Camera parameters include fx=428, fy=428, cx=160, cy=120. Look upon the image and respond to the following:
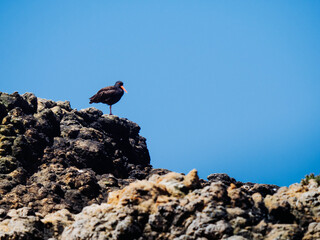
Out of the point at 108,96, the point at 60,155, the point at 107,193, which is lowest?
the point at 107,193

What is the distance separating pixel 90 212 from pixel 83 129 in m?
8.34

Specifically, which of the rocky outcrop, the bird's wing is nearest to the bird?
the bird's wing

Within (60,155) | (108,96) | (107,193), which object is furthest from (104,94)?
(107,193)

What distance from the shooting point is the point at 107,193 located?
15.1 m

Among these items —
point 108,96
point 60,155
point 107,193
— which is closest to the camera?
point 107,193

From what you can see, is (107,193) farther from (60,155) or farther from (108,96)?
(108,96)

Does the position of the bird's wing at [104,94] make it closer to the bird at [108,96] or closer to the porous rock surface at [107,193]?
the bird at [108,96]

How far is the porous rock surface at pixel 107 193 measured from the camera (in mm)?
9867

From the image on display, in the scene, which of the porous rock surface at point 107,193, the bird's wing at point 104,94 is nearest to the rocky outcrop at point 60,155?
the porous rock surface at point 107,193

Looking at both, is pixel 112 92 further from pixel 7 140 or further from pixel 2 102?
pixel 7 140

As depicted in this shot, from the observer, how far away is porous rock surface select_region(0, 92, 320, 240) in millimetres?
9867

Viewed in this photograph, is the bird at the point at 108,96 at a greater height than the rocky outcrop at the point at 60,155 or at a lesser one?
greater

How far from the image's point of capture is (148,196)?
1052 cm

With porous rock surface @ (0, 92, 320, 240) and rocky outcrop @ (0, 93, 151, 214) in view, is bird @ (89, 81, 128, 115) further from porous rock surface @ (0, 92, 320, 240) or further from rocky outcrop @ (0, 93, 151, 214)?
rocky outcrop @ (0, 93, 151, 214)
